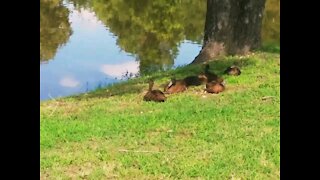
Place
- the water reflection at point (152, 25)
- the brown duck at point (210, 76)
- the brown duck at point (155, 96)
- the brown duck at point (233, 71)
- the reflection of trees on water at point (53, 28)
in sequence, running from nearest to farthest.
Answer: the brown duck at point (155, 96) → the brown duck at point (210, 76) → the brown duck at point (233, 71) → the water reflection at point (152, 25) → the reflection of trees on water at point (53, 28)

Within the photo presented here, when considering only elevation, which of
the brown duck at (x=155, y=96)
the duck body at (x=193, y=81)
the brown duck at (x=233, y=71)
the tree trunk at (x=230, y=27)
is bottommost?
the brown duck at (x=155, y=96)

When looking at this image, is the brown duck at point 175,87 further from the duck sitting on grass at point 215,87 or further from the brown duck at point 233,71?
the brown duck at point 233,71

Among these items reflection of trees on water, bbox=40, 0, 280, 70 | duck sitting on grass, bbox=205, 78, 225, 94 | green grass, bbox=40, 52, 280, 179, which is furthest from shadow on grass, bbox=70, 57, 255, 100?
reflection of trees on water, bbox=40, 0, 280, 70

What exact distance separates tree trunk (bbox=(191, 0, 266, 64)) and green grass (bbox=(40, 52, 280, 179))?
5.75ft

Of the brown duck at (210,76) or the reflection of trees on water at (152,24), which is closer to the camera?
the brown duck at (210,76)

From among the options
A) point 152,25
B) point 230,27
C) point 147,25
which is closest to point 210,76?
point 230,27

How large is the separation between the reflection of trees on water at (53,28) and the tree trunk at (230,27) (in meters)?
8.71

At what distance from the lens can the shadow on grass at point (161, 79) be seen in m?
9.91

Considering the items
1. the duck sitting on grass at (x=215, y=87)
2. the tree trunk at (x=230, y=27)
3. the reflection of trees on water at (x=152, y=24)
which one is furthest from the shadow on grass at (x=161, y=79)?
the reflection of trees on water at (x=152, y=24)

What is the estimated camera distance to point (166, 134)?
697 centimetres

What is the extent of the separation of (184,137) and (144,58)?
13.7 meters

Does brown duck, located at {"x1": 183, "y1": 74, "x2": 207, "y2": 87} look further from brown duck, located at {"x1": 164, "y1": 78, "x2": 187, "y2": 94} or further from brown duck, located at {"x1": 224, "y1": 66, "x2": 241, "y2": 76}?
brown duck, located at {"x1": 224, "y1": 66, "x2": 241, "y2": 76}
